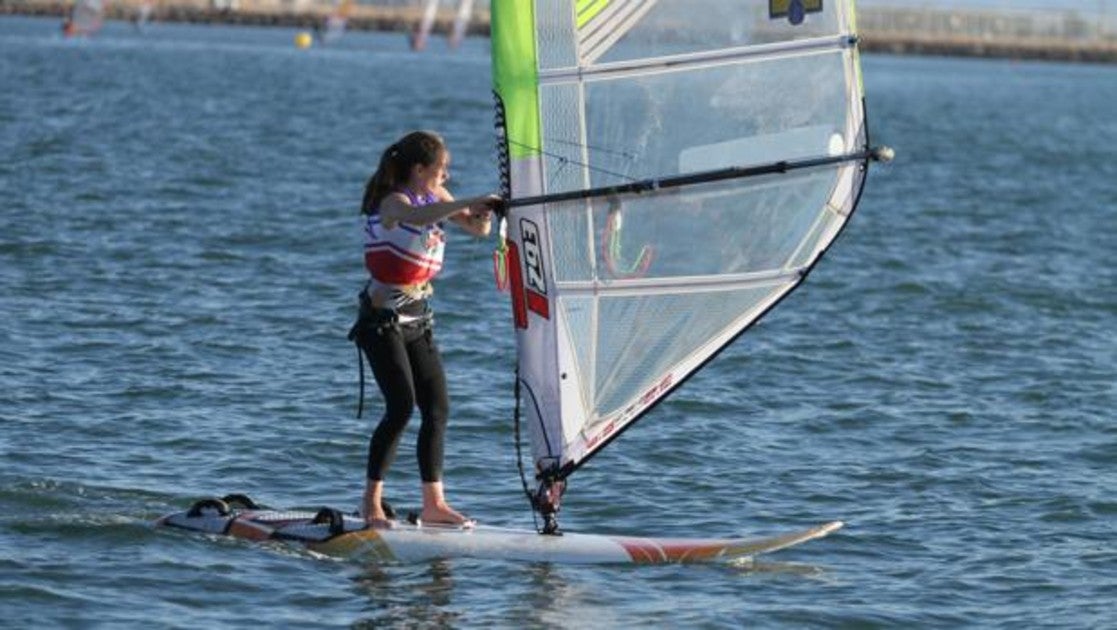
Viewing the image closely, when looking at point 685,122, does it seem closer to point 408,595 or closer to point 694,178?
point 694,178

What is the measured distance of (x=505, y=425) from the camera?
12766 mm

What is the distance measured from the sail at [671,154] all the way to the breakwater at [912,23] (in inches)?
3329

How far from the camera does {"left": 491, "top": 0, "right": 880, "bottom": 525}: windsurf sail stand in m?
9.03

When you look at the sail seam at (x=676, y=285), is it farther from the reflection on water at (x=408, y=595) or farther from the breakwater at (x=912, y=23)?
the breakwater at (x=912, y=23)

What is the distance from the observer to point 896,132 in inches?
1817

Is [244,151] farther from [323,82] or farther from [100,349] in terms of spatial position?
[323,82]

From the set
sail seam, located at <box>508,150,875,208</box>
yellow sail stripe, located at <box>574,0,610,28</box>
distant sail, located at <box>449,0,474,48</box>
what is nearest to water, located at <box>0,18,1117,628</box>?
sail seam, located at <box>508,150,875,208</box>

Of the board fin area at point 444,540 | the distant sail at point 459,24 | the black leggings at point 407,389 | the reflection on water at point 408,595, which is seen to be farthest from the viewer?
the distant sail at point 459,24

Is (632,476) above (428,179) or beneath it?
beneath

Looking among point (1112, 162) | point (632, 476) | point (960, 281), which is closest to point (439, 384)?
point (632, 476)

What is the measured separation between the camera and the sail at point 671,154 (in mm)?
9031

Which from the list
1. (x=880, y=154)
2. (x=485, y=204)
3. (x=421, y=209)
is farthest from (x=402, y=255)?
(x=880, y=154)

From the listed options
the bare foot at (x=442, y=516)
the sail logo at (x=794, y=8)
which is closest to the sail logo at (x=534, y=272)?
the bare foot at (x=442, y=516)

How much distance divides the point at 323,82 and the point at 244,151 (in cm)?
2476
